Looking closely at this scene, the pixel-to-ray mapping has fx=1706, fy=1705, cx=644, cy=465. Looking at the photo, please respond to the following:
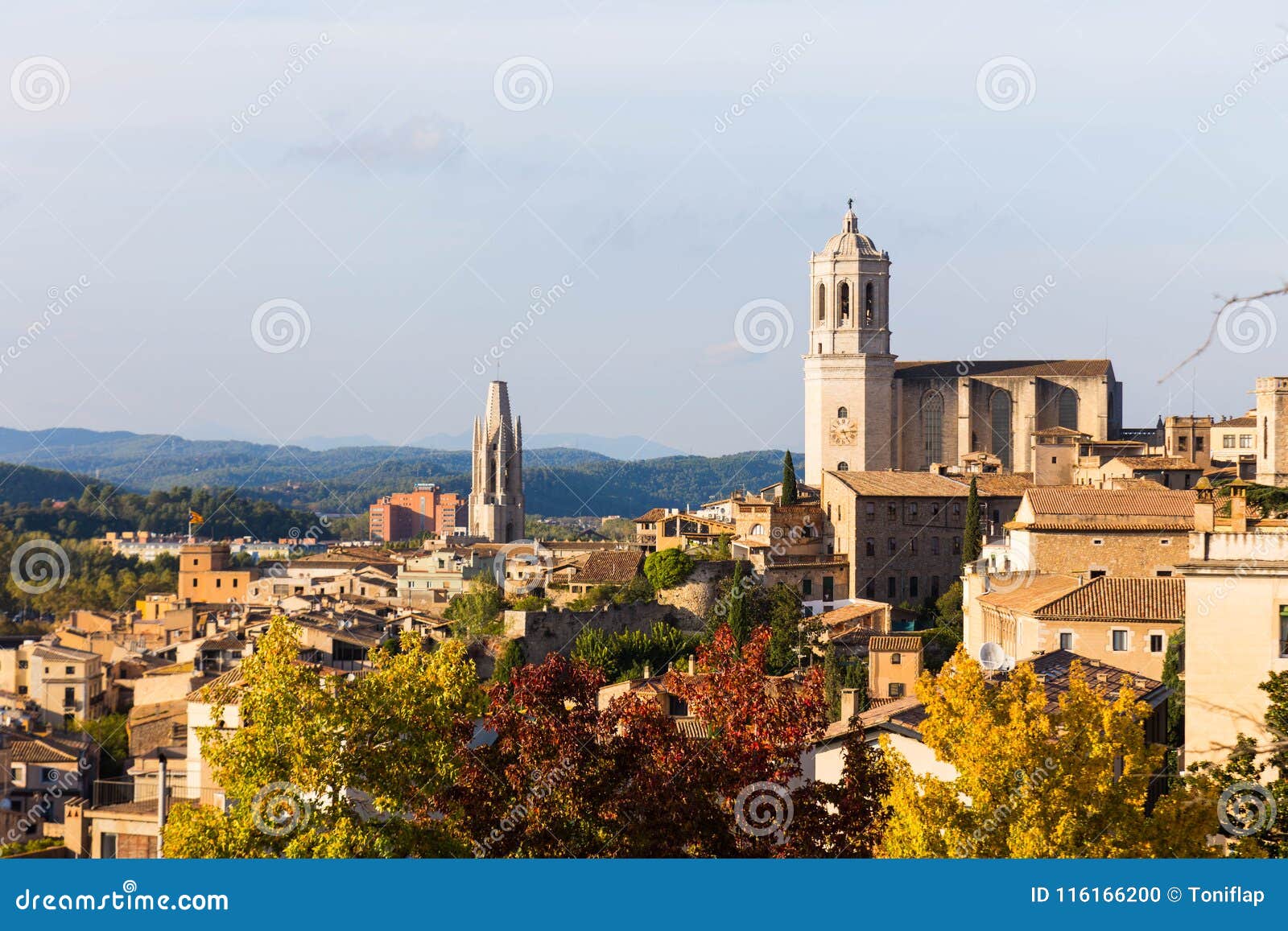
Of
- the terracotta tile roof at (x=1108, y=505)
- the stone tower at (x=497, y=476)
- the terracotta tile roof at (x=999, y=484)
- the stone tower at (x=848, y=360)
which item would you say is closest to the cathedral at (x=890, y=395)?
the stone tower at (x=848, y=360)

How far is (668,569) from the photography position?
47.5 metres

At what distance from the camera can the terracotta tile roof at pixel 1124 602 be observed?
89.8 ft

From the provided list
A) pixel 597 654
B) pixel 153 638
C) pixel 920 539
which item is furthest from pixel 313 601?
pixel 920 539

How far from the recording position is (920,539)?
4831 cm

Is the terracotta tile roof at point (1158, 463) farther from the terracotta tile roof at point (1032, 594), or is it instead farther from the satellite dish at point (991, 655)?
the satellite dish at point (991, 655)

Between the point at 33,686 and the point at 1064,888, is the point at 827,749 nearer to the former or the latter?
the point at 1064,888

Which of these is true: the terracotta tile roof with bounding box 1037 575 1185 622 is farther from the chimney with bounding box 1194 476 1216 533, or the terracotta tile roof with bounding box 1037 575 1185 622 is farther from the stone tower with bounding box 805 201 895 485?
the stone tower with bounding box 805 201 895 485

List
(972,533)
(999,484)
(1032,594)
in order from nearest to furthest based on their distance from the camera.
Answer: (1032,594) < (972,533) < (999,484)

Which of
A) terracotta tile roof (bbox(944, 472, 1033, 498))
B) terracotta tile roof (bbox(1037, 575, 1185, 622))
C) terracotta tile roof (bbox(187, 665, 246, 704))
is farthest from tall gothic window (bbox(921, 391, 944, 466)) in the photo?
terracotta tile roof (bbox(187, 665, 246, 704))

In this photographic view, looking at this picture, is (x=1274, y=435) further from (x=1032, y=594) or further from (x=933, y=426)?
(x=933, y=426)

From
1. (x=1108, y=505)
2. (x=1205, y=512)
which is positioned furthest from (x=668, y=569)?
(x=1205, y=512)

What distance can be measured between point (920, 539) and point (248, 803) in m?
38.2

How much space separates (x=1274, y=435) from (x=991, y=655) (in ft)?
61.4

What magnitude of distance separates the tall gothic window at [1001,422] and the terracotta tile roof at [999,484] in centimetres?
1157
